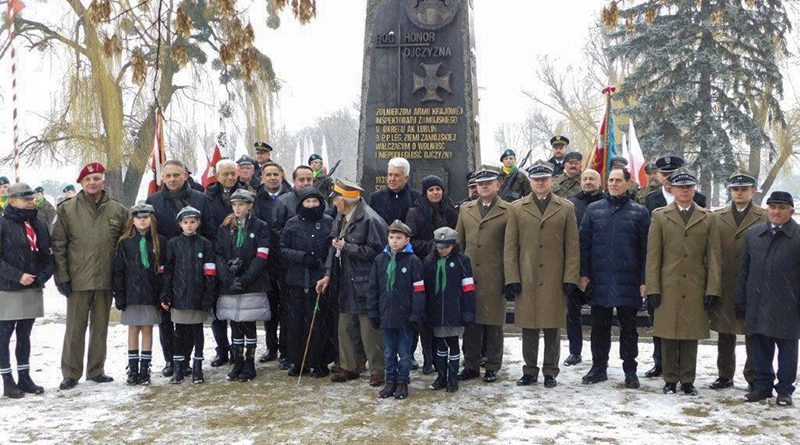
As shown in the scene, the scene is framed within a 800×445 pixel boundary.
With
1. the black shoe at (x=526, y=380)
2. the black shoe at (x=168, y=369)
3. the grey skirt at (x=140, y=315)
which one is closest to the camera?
the black shoe at (x=526, y=380)

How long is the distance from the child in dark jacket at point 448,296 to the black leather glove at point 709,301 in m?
1.92

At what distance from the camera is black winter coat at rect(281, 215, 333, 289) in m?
6.87

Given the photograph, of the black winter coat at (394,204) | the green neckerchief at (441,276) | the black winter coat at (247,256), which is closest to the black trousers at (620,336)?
the green neckerchief at (441,276)

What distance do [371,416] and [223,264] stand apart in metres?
2.04

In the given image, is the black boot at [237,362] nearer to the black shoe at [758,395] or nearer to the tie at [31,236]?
the tie at [31,236]

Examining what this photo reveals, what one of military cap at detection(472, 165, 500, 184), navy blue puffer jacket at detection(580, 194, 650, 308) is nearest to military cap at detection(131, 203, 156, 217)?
military cap at detection(472, 165, 500, 184)

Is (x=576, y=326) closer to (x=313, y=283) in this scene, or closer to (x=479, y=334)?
(x=479, y=334)

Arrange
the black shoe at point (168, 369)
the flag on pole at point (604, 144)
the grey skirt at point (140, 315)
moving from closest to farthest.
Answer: the grey skirt at point (140, 315)
the black shoe at point (168, 369)
the flag on pole at point (604, 144)

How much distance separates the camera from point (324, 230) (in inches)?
272

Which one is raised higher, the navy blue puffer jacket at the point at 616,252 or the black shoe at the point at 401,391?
the navy blue puffer jacket at the point at 616,252

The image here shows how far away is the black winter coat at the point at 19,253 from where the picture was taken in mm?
6406

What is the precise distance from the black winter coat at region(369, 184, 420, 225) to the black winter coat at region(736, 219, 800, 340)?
3047 millimetres

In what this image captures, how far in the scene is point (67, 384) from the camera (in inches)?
263

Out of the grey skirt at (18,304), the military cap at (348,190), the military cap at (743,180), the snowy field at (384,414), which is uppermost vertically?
the military cap at (743,180)
